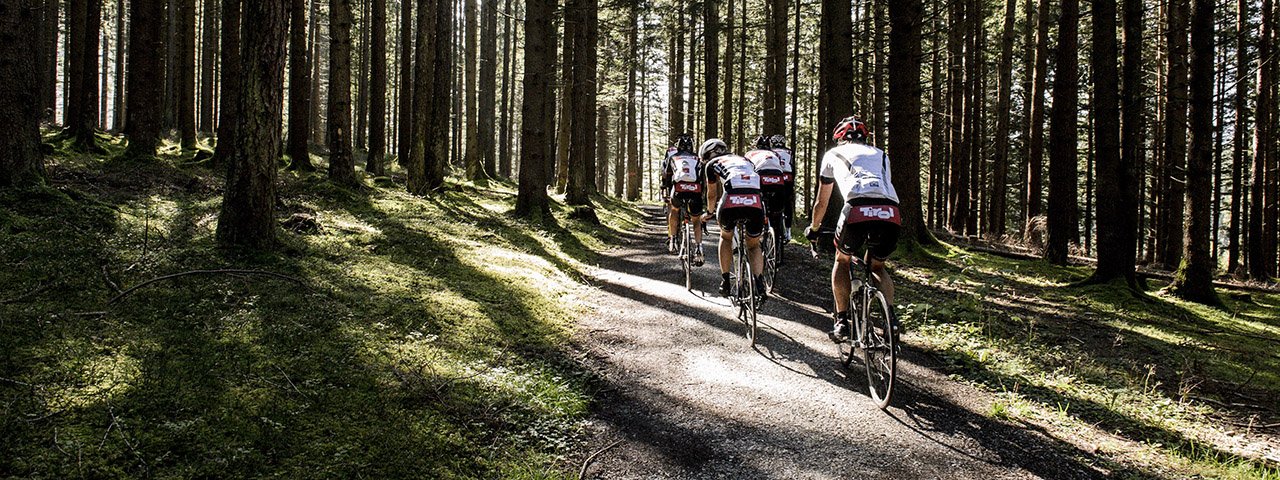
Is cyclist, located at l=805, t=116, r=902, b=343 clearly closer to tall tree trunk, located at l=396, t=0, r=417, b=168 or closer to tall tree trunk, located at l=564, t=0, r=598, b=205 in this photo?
tall tree trunk, located at l=564, t=0, r=598, b=205

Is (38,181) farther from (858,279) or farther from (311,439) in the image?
(858,279)

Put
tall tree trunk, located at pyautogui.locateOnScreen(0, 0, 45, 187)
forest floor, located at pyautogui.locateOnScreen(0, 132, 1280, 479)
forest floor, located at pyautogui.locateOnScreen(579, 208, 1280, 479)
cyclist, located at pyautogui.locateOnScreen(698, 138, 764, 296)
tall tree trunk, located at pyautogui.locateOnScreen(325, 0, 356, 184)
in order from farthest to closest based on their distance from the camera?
tall tree trunk, located at pyautogui.locateOnScreen(325, 0, 356, 184), tall tree trunk, located at pyautogui.locateOnScreen(0, 0, 45, 187), cyclist, located at pyautogui.locateOnScreen(698, 138, 764, 296), forest floor, located at pyautogui.locateOnScreen(579, 208, 1280, 479), forest floor, located at pyautogui.locateOnScreen(0, 132, 1280, 479)

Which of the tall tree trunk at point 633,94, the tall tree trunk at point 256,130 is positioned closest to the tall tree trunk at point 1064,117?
the tall tree trunk at point 633,94

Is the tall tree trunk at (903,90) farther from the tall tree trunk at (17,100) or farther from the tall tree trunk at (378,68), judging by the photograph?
the tall tree trunk at (17,100)

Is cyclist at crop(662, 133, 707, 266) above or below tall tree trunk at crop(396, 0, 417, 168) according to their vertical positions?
below

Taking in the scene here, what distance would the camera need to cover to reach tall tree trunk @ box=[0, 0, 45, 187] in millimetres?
7574

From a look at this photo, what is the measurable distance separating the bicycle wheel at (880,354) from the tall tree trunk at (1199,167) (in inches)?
392

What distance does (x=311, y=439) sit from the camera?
3.86 m

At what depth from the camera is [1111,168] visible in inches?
447

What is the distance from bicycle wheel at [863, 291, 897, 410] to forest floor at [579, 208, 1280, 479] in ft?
0.53

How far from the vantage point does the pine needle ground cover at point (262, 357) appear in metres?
3.59

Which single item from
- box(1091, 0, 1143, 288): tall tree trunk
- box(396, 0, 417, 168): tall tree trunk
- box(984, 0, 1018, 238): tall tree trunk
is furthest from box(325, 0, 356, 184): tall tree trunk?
box(984, 0, 1018, 238): tall tree trunk

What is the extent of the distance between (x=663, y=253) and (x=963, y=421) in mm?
8887

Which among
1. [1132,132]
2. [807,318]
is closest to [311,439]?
[807,318]
